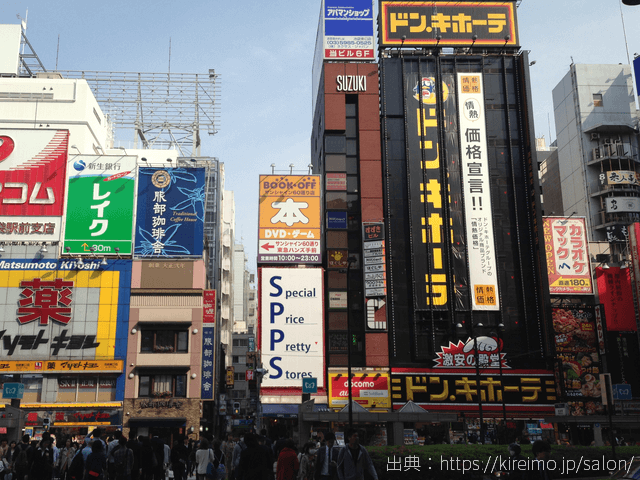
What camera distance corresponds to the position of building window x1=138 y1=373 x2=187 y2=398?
166 ft

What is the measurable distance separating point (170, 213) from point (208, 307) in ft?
26.8

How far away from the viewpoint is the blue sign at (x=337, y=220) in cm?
5469

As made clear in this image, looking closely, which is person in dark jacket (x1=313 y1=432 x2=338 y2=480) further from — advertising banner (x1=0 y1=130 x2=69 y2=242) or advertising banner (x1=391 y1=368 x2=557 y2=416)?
advertising banner (x1=0 y1=130 x2=69 y2=242)

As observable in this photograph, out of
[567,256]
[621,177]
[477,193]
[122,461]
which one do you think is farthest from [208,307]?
[621,177]

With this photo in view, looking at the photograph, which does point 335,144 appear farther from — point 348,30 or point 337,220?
point 348,30

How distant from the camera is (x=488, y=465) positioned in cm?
2294

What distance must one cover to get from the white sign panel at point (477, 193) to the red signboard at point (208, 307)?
66.7 feet

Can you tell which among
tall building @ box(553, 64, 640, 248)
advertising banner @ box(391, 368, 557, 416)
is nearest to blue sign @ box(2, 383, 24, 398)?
advertising banner @ box(391, 368, 557, 416)

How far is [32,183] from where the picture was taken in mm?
54594

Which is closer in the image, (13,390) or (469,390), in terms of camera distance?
(13,390)

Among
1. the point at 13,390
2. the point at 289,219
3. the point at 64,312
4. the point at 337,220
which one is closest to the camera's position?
the point at 13,390

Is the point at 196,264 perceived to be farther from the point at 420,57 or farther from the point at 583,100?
the point at 583,100

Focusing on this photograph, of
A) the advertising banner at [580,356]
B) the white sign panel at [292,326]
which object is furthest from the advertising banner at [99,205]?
the advertising banner at [580,356]

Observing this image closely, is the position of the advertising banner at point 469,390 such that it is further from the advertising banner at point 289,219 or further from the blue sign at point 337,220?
the blue sign at point 337,220
